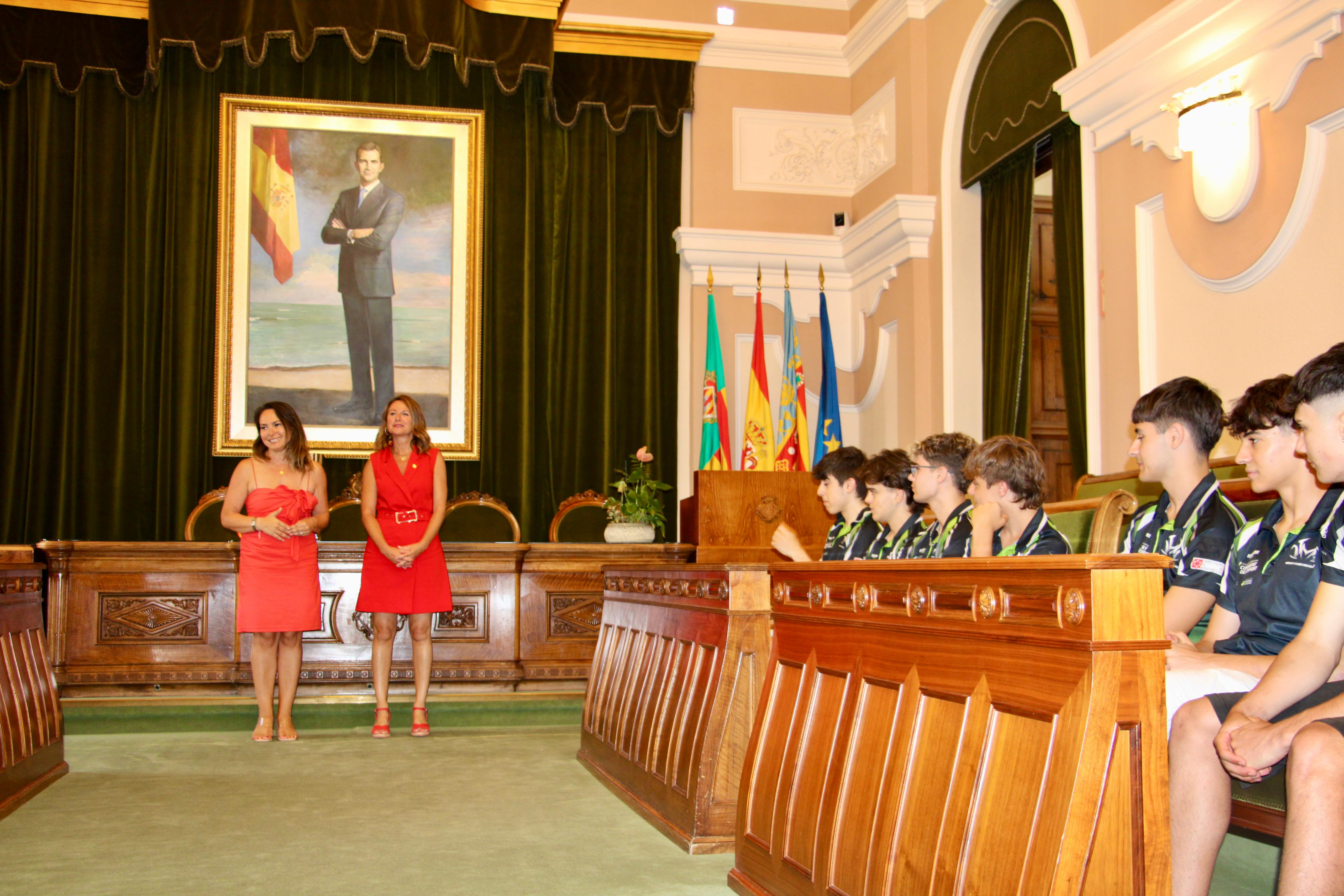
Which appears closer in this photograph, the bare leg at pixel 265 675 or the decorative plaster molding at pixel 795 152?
the bare leg at pixel 265 675

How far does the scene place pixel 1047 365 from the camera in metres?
6.70

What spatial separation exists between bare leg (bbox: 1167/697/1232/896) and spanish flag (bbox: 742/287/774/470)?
16.7 ft

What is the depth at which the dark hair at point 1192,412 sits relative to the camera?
245 centimetres

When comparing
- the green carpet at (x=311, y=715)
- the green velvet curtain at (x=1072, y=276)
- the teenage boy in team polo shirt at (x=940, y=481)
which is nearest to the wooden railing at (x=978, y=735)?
the teenage boy in team polo shirt at (x=940, y=481)

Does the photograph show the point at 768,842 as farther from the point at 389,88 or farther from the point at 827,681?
the point at 389,88

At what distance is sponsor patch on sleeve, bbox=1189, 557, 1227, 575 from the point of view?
228cm

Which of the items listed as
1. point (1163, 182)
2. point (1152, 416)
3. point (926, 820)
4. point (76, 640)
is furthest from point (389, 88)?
point (926, 820)

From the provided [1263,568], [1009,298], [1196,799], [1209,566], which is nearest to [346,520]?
[1009,298]

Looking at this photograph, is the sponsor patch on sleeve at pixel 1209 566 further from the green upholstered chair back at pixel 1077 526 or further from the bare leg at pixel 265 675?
the bare leg at pixel 265 675

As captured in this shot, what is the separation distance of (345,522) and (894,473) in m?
4.26

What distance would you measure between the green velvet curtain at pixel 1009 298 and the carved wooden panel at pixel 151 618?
4.05m

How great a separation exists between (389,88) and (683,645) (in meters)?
5.53

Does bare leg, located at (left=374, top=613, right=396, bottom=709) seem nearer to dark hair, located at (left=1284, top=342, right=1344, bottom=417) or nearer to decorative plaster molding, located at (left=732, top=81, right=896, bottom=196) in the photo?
dark hair, located at (left=1284, top=342, right=1344, bottom=417)

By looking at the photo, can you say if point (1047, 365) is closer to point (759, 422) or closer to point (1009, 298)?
point (1009, 298)
